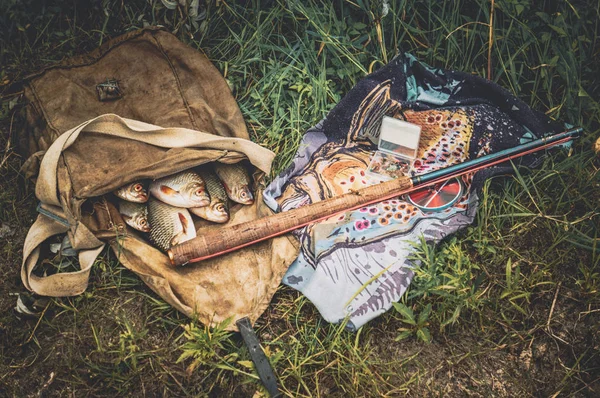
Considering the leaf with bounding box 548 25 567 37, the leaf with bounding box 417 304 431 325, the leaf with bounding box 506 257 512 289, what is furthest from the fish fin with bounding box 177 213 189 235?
the leaf with bounding box 548 25 567 37

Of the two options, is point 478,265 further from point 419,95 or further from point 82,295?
point 82,295

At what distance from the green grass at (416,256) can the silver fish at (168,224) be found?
0.28 m

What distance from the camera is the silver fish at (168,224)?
2.71 meters

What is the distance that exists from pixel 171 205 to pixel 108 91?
768 millimetres

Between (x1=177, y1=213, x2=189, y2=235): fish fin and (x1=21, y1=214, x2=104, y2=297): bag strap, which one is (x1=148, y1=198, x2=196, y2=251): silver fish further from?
(x1=21, y1=214, x2=104, y2=297): bag strap

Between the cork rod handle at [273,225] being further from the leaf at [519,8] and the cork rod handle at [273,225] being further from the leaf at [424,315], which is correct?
the leaf at [519,8]

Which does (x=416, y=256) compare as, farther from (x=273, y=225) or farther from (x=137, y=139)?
(x=137, y=139)

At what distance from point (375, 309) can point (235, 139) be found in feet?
3.80

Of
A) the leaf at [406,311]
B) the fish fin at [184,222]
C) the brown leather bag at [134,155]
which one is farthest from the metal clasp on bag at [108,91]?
the leaf at [406,311]

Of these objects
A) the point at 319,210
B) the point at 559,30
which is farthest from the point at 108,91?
the point at 559,30

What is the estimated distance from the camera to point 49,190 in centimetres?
257

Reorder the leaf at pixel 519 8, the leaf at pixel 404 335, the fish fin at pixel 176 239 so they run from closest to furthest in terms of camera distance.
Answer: the leaf at pixel 404 335 → the fish fin at pixel 176 239 → the leaf at pixel 519 8

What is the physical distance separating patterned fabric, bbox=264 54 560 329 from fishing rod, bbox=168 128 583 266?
88mm

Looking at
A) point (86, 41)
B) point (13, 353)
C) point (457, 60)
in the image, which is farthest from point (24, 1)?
point (457, 60)
